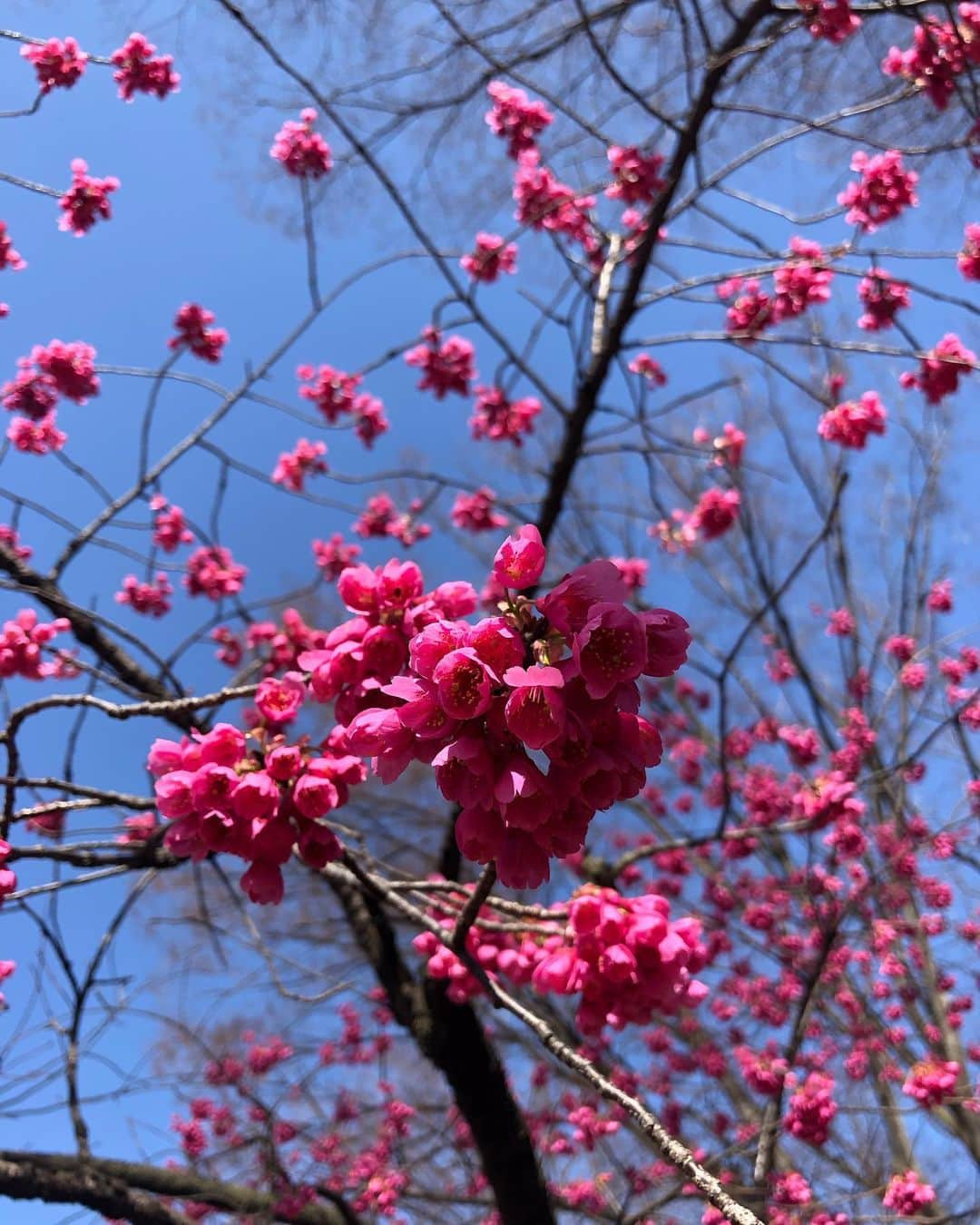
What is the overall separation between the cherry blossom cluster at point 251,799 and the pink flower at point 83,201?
327cm

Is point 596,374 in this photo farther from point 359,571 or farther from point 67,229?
point 67,229

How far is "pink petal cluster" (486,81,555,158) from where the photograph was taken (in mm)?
4152

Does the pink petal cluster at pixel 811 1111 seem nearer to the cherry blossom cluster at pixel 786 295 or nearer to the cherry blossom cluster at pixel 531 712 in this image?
the cherry blossom cluster at pixel 531 712

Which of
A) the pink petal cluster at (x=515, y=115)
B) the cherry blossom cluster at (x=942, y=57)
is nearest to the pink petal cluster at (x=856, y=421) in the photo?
the cherry blossom cluster at (x=942, y=57)

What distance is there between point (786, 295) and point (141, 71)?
128 inches

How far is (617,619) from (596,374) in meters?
2.51

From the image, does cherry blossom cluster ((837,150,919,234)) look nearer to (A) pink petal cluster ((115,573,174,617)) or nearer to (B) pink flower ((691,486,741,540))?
(B) pink flower ((691,486,741,540))

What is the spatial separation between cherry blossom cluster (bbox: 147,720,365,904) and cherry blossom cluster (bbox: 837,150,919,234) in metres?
3.46

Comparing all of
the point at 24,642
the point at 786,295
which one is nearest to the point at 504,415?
the point at 786,295

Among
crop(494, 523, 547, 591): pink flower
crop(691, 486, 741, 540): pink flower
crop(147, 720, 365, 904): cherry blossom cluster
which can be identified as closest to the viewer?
crop(494, 523, 547, 591): pink flower

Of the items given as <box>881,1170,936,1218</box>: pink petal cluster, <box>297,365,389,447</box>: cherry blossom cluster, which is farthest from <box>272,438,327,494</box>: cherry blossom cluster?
<box>881,1170,936,1218</box>: pink petal cluster

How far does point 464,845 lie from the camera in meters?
1.13

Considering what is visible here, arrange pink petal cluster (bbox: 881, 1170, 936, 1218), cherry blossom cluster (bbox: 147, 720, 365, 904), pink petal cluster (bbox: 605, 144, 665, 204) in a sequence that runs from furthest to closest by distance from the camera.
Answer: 1. pink petal cluster (bbox: 605, 144, 665, 204)
2. pink petal cluster (bbox: 881, 1170, 936, 1218)
3. cherry blossom cluster (bbox: 147, 720, 365, 904)

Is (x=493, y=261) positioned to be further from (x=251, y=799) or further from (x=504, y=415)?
(x=251, y=799)
